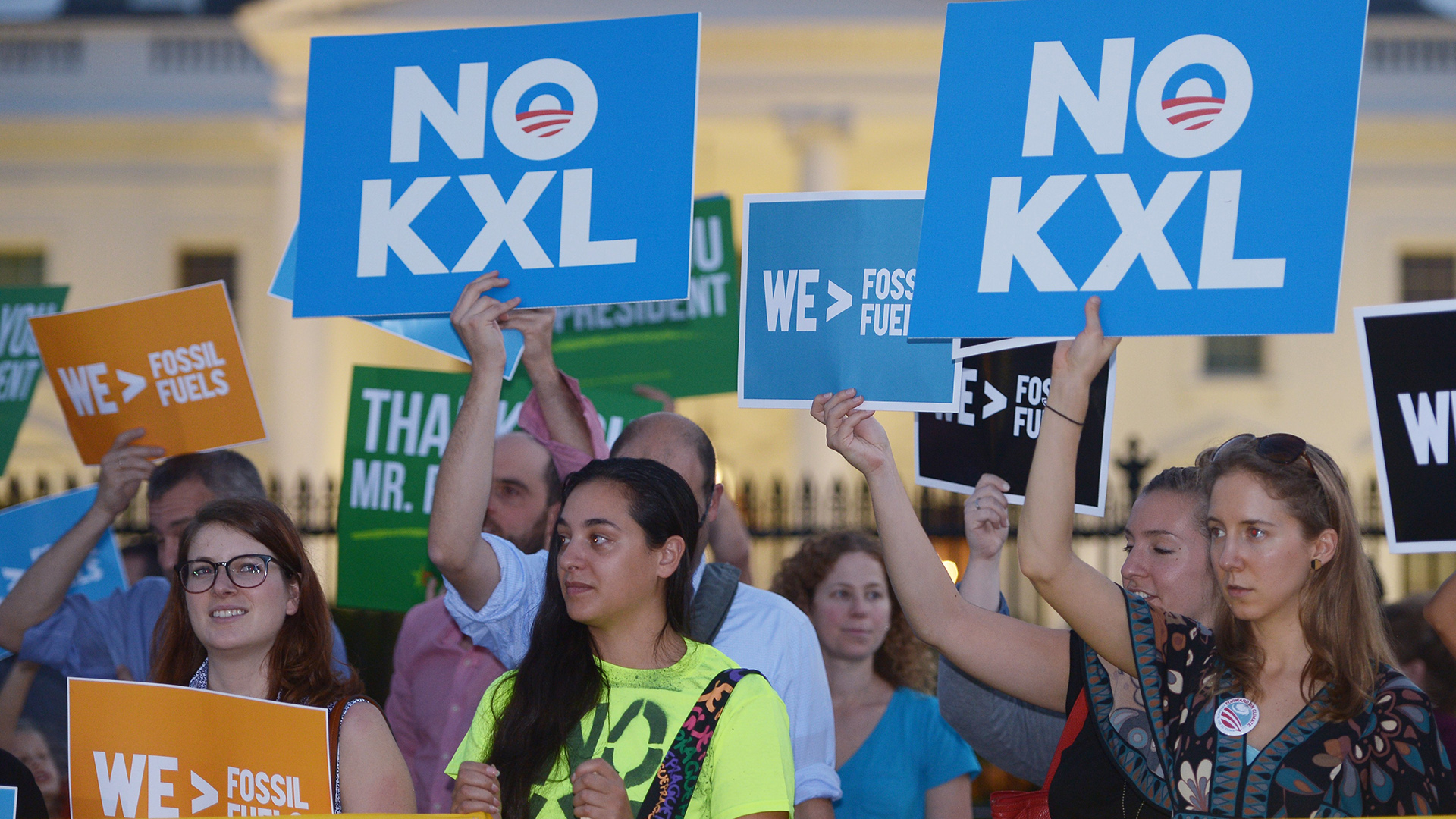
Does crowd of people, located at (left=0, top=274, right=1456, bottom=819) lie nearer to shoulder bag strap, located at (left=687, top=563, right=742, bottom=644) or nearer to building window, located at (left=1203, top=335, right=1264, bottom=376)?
shoulder bag strap, located at (left=687, top=563, right=742, bottom=644)

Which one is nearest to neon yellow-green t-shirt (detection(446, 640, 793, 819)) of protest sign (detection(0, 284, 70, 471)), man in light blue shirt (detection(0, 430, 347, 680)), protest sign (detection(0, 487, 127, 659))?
man in light blue shirt (detection(0, 430, 347, 680))

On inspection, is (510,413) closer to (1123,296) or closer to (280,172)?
(1123,296)

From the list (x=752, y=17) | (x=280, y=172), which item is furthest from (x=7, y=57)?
(x=752, y=17)

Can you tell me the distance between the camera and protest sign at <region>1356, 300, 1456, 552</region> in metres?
3.55

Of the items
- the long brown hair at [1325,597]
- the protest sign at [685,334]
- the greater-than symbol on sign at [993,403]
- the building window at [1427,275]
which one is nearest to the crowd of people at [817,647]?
the long brown hair at [1325,597]

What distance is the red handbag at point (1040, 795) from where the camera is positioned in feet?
9.40

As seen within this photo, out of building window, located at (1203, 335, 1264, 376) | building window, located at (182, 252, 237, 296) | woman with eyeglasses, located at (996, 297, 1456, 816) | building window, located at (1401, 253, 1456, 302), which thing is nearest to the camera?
woman with eyeglasses, located at (996, 297, 1456, 816)

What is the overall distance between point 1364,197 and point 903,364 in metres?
20.9

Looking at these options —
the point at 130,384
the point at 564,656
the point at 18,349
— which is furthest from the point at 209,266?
the point at 564,656

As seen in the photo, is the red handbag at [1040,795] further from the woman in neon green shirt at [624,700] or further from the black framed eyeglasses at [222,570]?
the black framed eyeglasses at [222,570]

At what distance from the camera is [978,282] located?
3082mm

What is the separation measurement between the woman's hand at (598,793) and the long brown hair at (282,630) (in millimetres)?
609

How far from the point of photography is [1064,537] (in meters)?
2.77

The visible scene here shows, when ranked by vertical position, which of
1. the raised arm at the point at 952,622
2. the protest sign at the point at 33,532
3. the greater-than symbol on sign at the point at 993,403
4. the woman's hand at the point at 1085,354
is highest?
the woman's hand at the point at 1085,354
